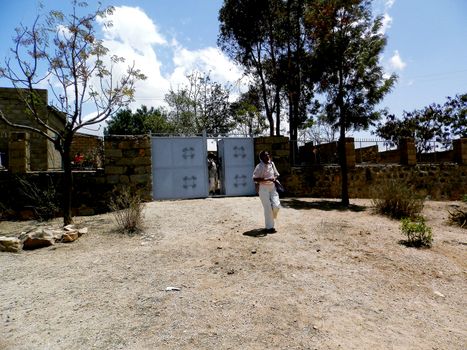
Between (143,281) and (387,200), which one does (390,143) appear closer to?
(387,200)

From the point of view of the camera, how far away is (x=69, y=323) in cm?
364

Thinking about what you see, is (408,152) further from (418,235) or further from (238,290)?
(238,290)

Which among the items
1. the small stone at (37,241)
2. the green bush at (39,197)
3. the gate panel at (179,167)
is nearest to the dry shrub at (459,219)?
the gate panel at (179,167)

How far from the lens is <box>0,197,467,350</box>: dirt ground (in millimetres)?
3398

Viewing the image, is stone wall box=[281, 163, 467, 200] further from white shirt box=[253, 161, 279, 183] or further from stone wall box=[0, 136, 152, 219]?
white shirt box=[253, 161, 279, 183]

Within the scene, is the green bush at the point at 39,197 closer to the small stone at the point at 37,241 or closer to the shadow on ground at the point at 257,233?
the small stone at the point at 37,241

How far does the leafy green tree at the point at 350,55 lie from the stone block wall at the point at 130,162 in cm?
610

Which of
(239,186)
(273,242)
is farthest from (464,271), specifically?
(239,186)

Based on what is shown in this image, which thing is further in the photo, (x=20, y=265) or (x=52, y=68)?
(x=52, y=68)

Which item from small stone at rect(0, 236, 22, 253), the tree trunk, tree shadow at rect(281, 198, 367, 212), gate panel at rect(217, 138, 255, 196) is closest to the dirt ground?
small stone at rect(0, 236, 22, 253)

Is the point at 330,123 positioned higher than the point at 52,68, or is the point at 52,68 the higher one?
the point at 52,68

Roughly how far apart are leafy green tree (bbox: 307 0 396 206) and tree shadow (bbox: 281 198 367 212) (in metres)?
0.46

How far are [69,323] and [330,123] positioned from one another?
399 inches

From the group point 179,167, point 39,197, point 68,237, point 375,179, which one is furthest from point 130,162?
point 375,179
